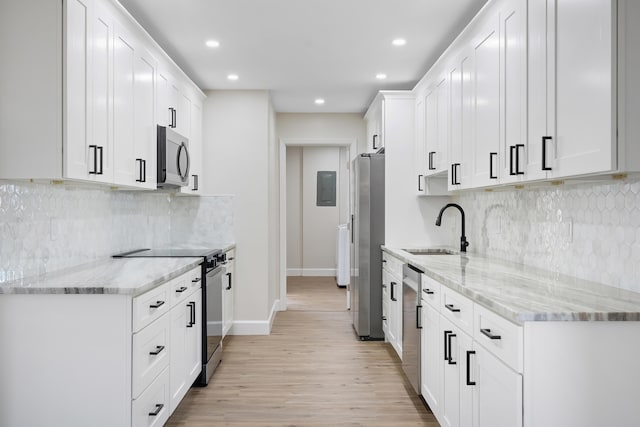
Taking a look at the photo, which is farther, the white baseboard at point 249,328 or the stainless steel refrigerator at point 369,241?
the white baseboard at point 249,328

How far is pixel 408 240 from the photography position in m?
4.43

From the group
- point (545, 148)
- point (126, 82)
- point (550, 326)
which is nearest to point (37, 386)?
point (126, 82)

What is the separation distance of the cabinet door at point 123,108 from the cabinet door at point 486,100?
2121 mm

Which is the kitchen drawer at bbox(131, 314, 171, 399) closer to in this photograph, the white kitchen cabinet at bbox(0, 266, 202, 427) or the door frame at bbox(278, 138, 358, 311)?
the white kitchen cabinet at bbox(0, 266, 202, 427)

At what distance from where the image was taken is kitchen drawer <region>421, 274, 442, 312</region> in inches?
100

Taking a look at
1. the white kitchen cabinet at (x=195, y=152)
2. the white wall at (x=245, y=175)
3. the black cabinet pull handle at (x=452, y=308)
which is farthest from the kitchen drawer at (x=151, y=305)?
the white wall at (x=245, y=175)

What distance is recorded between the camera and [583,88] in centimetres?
168

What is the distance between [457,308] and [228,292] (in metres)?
2.71

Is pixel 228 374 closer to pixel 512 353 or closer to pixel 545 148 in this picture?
pixel 512 353

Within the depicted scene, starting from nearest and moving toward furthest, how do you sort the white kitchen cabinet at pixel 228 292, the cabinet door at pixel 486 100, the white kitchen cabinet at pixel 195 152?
the cabinet door at pixel 486 100 < the white kitchen cabinet at pixel 228 292 < the white kitchen cabinet at pixel 195 152

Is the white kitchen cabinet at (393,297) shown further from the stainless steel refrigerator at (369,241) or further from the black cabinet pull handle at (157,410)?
the black cabinet pull handle at (157,410)

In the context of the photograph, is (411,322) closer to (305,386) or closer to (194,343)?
(305,386)

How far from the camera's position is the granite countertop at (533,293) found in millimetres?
1505

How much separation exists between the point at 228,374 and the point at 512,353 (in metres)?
2.59
